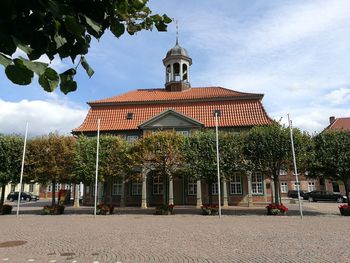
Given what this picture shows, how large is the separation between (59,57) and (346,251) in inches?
423

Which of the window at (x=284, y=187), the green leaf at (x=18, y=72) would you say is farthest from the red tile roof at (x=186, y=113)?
the green leaf at (x=18, y=72)

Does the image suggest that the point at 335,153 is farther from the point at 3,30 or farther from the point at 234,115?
the point at 3,30

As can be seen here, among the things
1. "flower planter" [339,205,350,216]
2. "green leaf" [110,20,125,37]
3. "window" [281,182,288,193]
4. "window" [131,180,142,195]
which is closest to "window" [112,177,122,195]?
"window" [131,180,142,195]

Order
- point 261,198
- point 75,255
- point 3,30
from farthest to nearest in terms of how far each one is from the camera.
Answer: point 261,198 < point 75,255 < point 3,30

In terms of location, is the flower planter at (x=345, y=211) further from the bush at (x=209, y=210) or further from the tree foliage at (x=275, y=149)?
the bush at (x=209, y=210)

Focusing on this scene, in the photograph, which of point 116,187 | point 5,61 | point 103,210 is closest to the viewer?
point 5,61

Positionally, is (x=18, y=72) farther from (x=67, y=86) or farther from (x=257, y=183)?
(x=257, y=183)

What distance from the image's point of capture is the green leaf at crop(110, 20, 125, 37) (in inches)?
115

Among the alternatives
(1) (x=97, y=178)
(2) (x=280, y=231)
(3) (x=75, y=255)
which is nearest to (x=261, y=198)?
(1) (x=97, y=178)

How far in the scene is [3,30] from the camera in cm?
205

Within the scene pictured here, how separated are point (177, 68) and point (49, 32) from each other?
38.6 metres

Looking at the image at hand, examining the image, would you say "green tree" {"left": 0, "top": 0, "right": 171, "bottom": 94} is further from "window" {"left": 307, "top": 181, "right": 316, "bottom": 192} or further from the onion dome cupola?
"window" {"left": 307, "top": 181, "right": 316, "bottom": 192}

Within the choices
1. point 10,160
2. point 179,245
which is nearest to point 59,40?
point 179,245

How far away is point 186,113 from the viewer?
35.2 m
